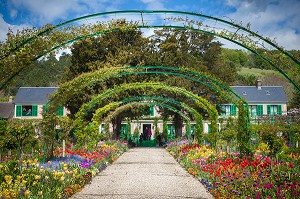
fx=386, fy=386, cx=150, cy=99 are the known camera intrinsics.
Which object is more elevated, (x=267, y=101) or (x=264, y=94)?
(x=264, y=94)

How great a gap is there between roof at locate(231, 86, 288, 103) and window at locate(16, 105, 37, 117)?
882 inches

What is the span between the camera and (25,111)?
42.8 meters

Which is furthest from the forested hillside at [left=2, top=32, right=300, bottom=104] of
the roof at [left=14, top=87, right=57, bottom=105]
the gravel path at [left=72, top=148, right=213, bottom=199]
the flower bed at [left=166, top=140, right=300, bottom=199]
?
the gravel path at [left=72, top=148, right=213, bottom=199]

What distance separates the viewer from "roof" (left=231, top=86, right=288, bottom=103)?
142 feet

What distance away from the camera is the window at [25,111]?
4247 cm

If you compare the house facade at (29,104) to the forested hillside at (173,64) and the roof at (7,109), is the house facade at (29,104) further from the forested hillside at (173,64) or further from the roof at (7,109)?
the forested hillside at (173,64)

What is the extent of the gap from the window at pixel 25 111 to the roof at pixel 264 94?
73.5 ft

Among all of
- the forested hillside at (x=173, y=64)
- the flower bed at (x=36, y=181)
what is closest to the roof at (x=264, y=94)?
the forested hillside at (x=173, y=64)

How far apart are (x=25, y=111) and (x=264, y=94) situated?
27.0 m

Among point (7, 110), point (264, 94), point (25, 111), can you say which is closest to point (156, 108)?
point (264, 94)

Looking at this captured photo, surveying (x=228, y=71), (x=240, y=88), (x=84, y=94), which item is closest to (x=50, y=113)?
(x=84, y=94)

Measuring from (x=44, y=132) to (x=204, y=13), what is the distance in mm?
6903

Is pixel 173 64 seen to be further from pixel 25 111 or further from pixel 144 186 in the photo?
pixel 144 186

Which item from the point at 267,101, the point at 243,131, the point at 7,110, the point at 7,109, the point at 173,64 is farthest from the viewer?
the point at 267,101
